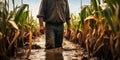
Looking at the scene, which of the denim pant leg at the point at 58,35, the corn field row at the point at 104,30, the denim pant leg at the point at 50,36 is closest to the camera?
the corn field row at the point at 104,30

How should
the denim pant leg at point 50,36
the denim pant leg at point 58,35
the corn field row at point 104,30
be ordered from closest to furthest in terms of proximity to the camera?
the corn field row at point 104,30 → the denim pant leg at point 50,36 → the denim pant leg at point 58,35

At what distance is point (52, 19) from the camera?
532 cm

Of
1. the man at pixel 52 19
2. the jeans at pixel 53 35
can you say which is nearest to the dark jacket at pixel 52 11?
the man at pixel 52 19

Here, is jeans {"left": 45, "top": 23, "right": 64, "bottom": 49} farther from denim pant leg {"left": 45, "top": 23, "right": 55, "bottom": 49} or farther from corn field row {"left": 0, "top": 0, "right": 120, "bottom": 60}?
corn field row {"left": 0, "top": 0, "right": 120, "bottom": 60}


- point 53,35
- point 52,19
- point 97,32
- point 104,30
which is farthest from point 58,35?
point 104,30

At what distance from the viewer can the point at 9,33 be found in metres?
4.23

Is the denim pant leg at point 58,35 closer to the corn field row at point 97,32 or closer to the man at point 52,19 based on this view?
the man at point 52,19

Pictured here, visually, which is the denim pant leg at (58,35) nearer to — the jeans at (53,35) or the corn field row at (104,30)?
the jeans at (53,35)

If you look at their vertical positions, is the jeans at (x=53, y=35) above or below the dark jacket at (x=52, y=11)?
below

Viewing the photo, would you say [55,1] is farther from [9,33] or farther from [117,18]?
[117,18]

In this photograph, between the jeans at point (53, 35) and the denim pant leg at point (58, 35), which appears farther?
the denim pant leg at point (58, 35)

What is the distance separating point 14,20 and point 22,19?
0.73 meters

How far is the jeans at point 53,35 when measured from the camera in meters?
5.27

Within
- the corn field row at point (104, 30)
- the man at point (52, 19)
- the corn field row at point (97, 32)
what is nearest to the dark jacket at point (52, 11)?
the man at point (52, 19)
